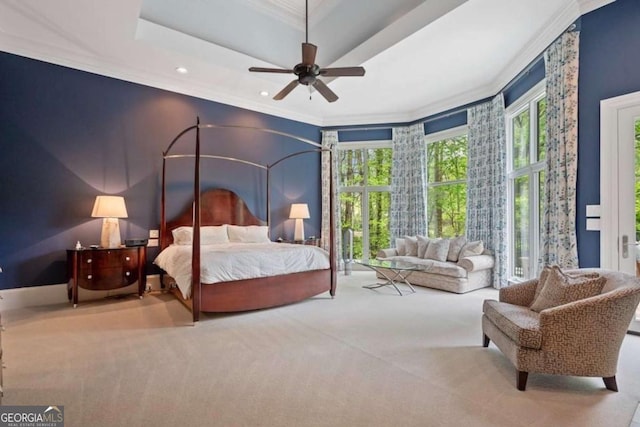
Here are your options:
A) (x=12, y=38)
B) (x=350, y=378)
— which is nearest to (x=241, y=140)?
(x=12, y=38)

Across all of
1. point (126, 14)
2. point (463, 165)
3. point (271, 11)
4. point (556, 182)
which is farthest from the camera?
point (463, 165)

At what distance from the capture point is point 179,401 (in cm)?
209

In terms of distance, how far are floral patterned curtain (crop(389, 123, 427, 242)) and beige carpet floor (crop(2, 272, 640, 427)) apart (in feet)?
11.2

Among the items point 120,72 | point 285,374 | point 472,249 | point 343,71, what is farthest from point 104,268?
point 472,249

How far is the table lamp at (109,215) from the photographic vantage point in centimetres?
438

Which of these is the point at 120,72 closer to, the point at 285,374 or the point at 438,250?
the point at 285,374

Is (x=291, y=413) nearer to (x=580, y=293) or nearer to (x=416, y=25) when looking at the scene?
(x=580, y=293)

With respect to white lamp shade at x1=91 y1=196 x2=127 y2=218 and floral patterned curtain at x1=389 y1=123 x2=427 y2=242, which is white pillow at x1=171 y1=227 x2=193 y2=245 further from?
floral patterned curtain at x1=389 y1=123 x2=427 y2=242

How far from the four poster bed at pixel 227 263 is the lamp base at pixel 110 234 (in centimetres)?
64

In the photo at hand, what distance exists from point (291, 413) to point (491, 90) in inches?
238

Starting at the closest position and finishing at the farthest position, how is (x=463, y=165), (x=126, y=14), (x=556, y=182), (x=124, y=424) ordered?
(x=124, y=424), (x=126, y=14), (x=556, y=182), (x=463, y=165)

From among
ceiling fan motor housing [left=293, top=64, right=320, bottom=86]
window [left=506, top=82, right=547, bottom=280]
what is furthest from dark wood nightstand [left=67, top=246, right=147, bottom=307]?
window [left=506, top=82, right=547, bottom=280]

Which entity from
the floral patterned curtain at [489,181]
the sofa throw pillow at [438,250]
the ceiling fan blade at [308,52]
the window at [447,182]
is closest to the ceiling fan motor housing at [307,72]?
the ceiling fan blade at [308,52]

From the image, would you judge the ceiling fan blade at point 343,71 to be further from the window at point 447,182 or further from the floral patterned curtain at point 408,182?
the floral patterned curtain at point 408,182
